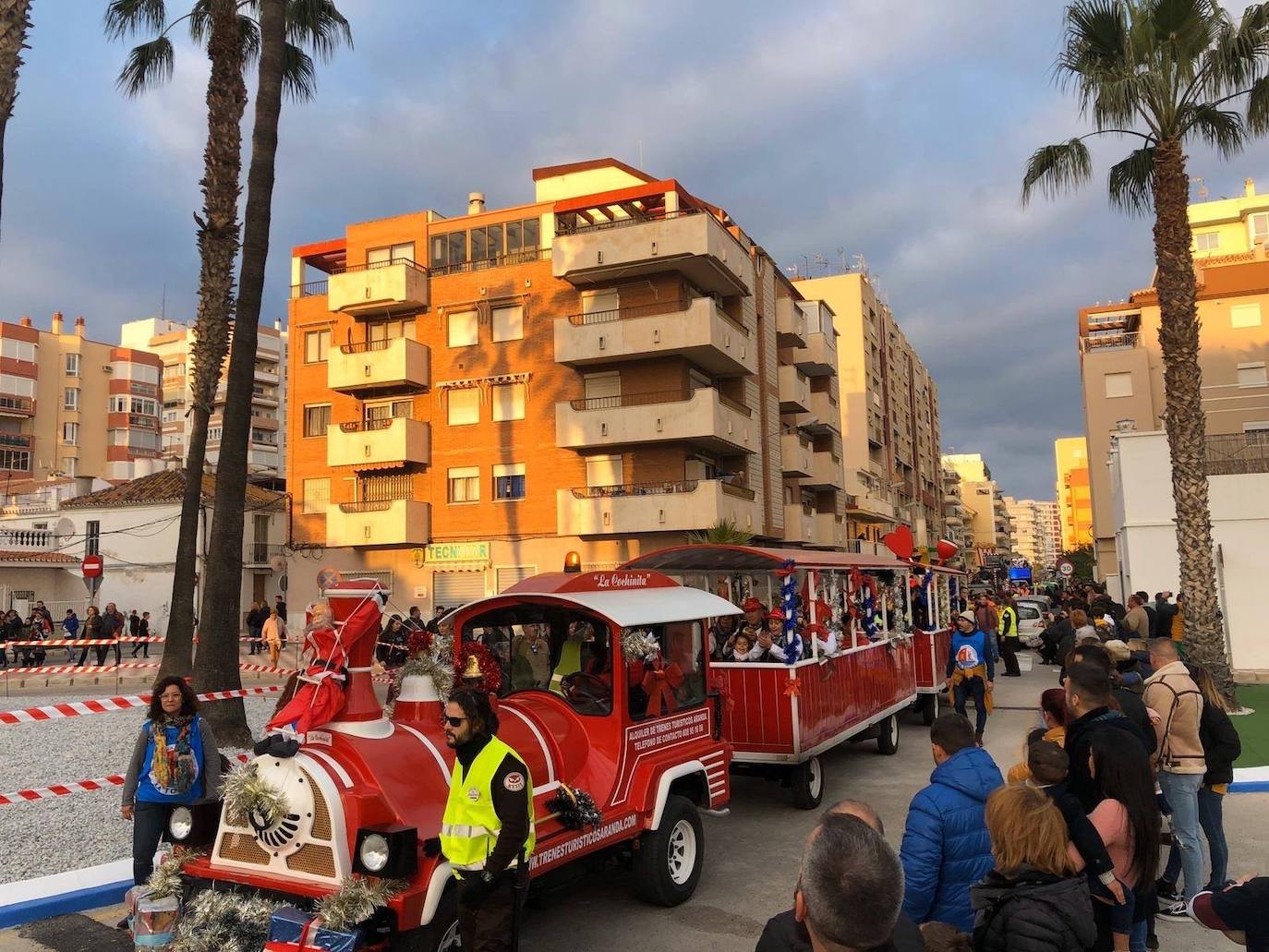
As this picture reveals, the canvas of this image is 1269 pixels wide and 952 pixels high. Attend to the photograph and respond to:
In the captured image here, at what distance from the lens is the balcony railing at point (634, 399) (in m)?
30.1

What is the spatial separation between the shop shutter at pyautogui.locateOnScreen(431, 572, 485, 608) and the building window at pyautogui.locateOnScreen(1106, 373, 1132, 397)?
3798 centimetres

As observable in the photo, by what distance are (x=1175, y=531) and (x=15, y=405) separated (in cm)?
7177

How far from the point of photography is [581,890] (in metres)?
7.36

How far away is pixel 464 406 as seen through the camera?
108 feet

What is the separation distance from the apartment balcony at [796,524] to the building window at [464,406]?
42.4 ft

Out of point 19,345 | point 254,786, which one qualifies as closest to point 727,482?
point 254,786

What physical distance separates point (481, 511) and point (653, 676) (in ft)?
84.9

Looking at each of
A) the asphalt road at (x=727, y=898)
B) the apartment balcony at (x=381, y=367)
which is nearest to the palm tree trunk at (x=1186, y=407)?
the asphalt road at (x=727, y=898)

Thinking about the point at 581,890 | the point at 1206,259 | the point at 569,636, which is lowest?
the point at 581,890

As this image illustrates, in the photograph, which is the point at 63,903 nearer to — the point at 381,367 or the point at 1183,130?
the point at 1183,130

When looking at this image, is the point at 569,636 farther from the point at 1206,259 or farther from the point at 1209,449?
the point at 1206,259

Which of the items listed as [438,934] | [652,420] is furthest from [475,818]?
[652,420]

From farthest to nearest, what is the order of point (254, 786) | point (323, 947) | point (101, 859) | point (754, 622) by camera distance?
point (754, 622) → point (101, 859) → point (254, 786) → point (323, 947)

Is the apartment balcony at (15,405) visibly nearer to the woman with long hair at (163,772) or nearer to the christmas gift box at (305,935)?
the woman with long hair at (163,772)
